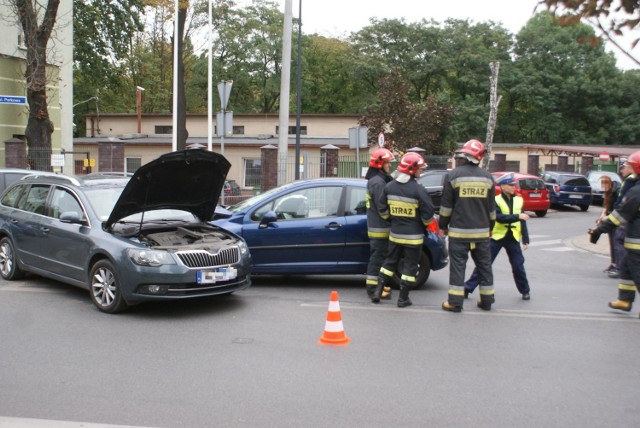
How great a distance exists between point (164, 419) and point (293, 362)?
1.59 m

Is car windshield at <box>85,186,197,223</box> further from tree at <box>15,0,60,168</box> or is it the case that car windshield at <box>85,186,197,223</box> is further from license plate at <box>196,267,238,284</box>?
tree at <box>15,0,60,168</box>

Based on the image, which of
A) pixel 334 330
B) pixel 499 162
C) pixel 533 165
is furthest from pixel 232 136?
pixel 334 330

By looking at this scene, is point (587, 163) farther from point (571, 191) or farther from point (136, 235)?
point (136, 235)

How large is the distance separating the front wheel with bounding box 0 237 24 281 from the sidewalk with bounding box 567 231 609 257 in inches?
476

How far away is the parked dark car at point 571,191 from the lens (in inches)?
1112

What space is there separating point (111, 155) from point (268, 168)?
19.6ft

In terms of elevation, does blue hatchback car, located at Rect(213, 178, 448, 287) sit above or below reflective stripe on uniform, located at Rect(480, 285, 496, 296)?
above

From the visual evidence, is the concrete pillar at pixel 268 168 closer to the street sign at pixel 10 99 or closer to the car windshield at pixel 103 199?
the street sign at pixel 10 99

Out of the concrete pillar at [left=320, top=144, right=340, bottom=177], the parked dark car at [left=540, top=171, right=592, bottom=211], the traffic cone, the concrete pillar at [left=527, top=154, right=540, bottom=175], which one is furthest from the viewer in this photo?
the concrete pillar at [left=527, top=154, right=540, bottom=175]

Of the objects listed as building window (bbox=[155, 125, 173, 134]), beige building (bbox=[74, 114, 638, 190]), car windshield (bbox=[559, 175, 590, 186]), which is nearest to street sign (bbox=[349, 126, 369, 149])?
beige building (bbox=[74, 114, 638, 190])

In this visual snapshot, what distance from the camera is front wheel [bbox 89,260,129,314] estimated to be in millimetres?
7570

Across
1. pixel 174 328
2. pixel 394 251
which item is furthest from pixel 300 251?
pixel 174 328

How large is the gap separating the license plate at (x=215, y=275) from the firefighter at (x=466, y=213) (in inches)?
102

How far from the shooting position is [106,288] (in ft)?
25.3
